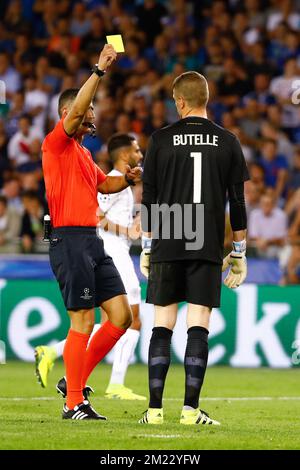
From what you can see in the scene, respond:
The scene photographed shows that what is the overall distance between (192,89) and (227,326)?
693cm

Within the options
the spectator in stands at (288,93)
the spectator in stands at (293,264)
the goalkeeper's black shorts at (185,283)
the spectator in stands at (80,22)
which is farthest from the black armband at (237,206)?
the spectator in stands at (80,22)

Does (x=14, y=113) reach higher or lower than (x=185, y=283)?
higher

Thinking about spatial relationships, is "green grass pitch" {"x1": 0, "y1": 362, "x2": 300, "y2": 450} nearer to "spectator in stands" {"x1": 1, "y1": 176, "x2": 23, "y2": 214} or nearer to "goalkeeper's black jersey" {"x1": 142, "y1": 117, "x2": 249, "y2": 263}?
"goalkeeper's black jersey" {"x1": 142, "y1": 117, "x2": 249, "y2": 263}

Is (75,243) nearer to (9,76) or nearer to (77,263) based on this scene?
(77,263)

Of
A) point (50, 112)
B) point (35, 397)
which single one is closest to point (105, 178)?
point (35, 397)

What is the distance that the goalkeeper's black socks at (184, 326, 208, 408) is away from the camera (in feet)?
26.7

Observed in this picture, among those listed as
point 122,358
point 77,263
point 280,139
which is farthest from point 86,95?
point 280,139

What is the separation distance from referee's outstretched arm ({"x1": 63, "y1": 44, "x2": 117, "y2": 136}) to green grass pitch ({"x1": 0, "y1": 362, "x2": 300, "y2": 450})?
2086 millimetres

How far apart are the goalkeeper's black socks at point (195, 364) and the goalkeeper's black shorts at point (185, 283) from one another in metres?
0.23

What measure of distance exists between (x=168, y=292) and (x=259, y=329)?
6666 mm

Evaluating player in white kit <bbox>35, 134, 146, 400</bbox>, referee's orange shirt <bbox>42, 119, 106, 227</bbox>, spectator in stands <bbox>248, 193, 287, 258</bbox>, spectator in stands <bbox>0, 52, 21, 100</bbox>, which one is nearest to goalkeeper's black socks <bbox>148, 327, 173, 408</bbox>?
referee's orange shirt <bbox>42, 119, 106, 227</bbox>

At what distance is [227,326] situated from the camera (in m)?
14.9

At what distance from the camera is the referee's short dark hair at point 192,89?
8.32 meters

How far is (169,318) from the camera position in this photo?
8.32 meters
